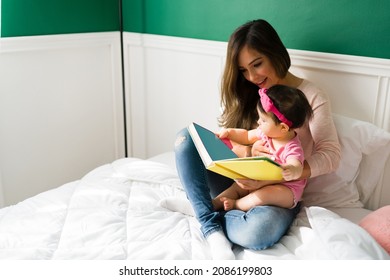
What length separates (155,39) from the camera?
2.29 m

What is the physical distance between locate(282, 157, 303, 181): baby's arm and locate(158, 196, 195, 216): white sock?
0.39 m

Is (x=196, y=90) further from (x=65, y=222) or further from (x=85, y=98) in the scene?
(x=65, y=222)

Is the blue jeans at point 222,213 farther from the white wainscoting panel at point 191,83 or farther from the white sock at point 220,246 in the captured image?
the white wainscoting panel at point 191,83

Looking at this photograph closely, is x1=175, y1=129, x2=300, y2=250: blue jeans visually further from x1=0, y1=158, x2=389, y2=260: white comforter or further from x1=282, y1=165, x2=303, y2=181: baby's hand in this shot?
x1=282, y1=165, x2=303, y2=181: baby's hand

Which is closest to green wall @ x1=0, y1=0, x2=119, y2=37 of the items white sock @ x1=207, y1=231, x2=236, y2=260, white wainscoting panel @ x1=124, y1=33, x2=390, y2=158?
white wainscoting panel @ x1=124, y1=33, x2=390, y2=158

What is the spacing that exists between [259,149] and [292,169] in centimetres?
20

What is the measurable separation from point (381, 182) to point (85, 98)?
5.00ft

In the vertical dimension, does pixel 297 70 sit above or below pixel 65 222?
above

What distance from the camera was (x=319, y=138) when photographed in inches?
57.6

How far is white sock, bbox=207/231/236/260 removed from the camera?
1.24 m

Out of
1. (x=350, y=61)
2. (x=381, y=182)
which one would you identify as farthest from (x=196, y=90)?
(x=381, y=182)

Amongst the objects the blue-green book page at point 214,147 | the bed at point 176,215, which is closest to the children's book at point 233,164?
the blue-green book page at point 214,147

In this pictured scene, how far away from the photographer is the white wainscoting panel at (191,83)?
1.58m

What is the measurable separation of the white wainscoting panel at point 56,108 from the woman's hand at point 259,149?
123 cm
